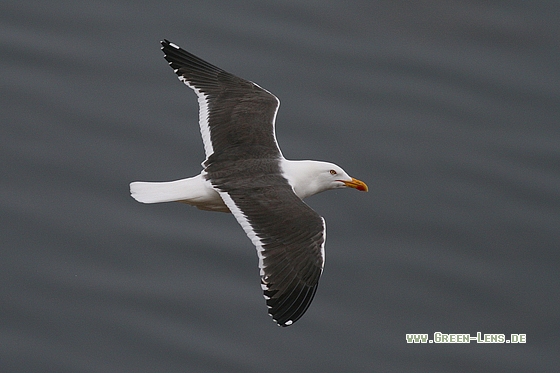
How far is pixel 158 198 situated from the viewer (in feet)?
23.4

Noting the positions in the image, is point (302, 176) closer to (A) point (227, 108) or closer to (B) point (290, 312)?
(A) point (227, 108)

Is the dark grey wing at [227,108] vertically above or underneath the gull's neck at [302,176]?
above

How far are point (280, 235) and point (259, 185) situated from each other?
0.61 meters

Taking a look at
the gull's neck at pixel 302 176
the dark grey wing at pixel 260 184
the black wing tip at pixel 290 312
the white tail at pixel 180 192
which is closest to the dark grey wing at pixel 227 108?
the dark grey wing at pixel 260 184

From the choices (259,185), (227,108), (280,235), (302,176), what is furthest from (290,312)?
(227,108)

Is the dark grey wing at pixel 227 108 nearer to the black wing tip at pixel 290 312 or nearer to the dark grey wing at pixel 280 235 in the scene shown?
the dark grey wing at pixel 280 235

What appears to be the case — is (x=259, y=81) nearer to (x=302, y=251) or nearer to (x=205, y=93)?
(x=205, y=93)

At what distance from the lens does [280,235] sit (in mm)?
6664

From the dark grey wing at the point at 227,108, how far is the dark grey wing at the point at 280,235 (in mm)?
548

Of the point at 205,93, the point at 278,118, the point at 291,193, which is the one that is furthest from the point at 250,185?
the point at 278,118

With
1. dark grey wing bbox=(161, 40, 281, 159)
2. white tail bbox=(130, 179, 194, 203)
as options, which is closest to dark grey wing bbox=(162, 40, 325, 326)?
dark grey wing bbox=(161, 40, 281, 159)

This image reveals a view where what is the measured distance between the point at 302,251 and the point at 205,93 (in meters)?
2.31

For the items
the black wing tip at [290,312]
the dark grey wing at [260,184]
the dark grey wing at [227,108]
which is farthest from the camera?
the dark grey wing at [227,108]

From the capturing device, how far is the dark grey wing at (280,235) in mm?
6414
